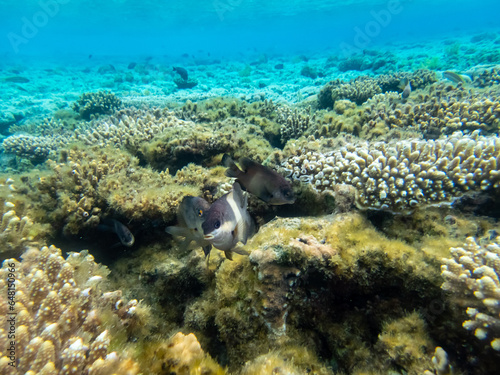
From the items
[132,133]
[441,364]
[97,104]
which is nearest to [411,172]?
[441,364]

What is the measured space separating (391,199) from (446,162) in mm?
939

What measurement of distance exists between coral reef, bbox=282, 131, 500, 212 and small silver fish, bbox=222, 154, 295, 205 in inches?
39.5

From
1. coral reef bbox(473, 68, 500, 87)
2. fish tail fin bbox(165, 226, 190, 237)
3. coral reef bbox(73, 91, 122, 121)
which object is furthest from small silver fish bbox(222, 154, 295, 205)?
coral reef bbox(473, 68, 500, 87)

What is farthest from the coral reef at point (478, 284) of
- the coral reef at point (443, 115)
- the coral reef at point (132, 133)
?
the coral reef at point (132, 133)

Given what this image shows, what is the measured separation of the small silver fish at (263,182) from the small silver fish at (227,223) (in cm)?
53

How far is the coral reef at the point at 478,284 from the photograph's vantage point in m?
1.67

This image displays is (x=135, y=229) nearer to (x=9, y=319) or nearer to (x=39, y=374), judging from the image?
(x=9, y=319)

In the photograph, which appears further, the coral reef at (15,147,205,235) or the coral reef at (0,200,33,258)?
the coral reef at (15,147,205,235)

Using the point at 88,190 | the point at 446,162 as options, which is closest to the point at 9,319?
the point at 88,190

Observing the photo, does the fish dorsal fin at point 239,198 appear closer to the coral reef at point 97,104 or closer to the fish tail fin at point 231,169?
the fish tail fin at point 231,169

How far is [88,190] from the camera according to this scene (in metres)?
3.65

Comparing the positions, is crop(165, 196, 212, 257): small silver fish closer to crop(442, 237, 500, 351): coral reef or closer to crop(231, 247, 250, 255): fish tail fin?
crop(231, 247, 250, 255): fish tail fin

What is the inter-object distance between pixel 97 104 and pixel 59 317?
1152 cm

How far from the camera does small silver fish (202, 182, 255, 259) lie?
1.73 meters
